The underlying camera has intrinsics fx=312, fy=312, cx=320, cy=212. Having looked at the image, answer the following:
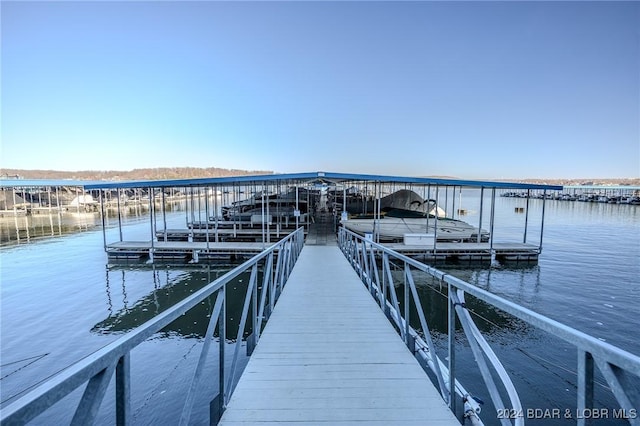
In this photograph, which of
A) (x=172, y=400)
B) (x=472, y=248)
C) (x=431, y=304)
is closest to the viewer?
(x=172, y=400)

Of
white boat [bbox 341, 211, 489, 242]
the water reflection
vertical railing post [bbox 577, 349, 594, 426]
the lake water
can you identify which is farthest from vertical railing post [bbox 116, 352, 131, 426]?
white boat [bbox 341, 211, 489, 242]

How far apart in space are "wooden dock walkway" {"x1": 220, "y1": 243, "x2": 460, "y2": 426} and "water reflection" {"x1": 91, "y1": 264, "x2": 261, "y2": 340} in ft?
11.1

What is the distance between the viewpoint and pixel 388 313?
4.52 meters

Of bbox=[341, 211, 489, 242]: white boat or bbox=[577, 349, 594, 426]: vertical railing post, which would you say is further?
bbox=[341, 211, 489, 242]: white boat

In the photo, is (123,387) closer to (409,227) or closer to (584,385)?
(584,385)

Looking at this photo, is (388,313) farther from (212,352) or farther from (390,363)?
(212,352)

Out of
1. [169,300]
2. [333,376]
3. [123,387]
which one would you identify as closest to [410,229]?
[169,300]

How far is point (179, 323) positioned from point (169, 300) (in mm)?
2103

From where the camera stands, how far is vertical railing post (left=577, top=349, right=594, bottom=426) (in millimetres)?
1238

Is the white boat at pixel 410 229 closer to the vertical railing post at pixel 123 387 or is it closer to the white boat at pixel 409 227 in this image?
the white boat at pixel 409 227

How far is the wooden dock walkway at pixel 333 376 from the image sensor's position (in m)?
2.21

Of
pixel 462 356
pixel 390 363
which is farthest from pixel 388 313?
pixel 462 356

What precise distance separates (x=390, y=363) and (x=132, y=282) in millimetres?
10208

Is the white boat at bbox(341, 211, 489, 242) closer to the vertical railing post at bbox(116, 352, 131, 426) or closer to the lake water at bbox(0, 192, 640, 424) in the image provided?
the lake water at bbox(0, 192, 640, 424)
